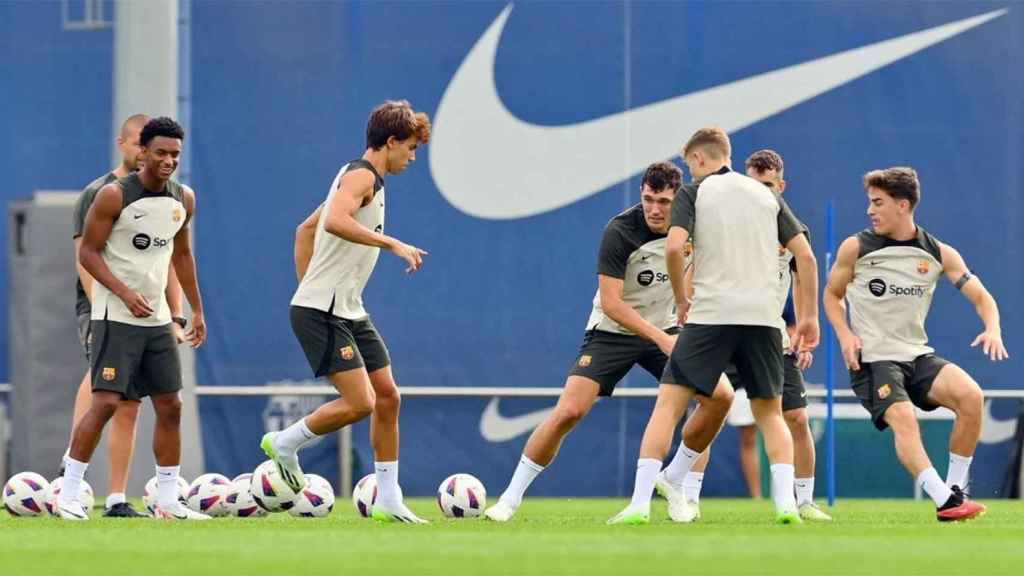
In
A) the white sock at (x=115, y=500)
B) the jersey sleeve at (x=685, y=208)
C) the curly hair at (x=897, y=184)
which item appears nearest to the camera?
the jersey sleeve at (x=685, y=208)

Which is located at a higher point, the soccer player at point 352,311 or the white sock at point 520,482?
the soccer player at point 352,311

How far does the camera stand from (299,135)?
607 inches

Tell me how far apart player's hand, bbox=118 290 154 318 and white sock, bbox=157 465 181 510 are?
2.64 feet

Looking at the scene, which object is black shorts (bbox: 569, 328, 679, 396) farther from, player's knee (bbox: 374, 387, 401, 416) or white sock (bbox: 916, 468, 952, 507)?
white sock (bbox: 916, 468, 952, 507)

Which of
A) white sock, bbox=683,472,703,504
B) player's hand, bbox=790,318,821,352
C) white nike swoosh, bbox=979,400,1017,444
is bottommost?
white nike swoosh, bbox=979,400,1017,444

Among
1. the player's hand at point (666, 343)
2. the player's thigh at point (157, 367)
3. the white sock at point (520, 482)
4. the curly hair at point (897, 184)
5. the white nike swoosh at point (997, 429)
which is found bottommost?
the white nike swoosh at point (997, 429)

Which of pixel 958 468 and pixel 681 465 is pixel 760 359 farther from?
pixel 958 468

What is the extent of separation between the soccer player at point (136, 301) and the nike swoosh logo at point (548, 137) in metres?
5.57

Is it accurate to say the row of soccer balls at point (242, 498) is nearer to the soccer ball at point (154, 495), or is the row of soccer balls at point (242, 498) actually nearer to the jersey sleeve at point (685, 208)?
the soccer ball at point (154, 495)

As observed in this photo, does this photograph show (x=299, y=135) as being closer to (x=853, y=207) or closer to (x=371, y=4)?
(x=371, y=4)

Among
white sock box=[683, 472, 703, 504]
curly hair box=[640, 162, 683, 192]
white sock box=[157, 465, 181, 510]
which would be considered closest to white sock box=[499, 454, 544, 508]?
white sock box=[683, 472, 703, 504]

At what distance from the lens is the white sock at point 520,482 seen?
10.0 metres

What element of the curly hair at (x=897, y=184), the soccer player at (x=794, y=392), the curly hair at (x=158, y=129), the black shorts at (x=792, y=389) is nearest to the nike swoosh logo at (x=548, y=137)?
the soccer player at (x=794, y=392)

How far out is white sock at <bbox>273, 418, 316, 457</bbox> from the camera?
973 cm
